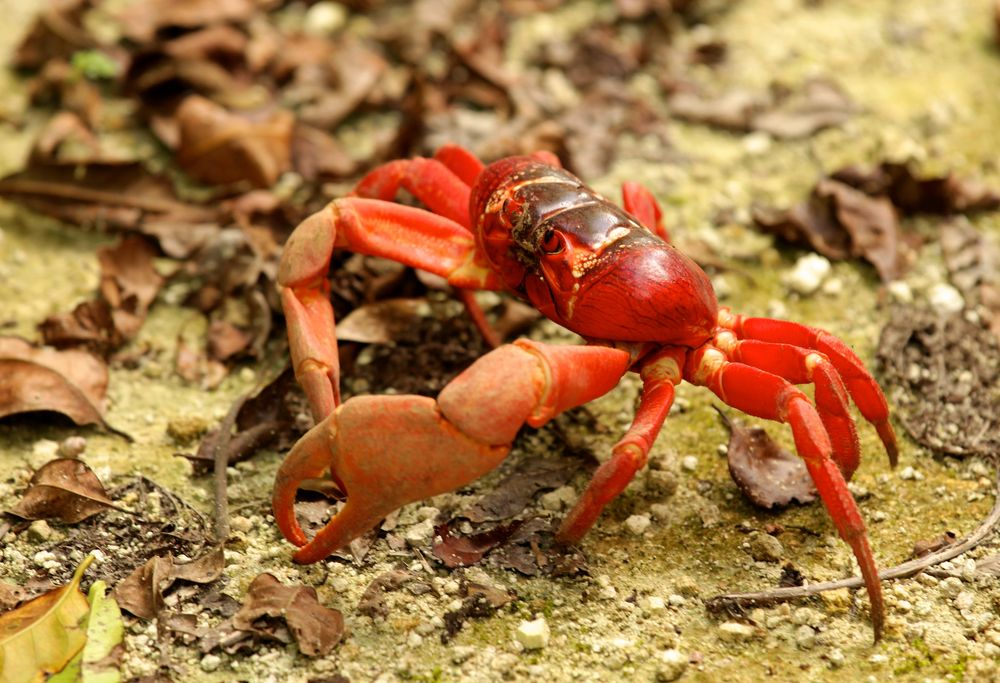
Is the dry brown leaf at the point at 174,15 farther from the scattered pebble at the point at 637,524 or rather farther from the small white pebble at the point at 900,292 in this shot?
the scattered pebble at the point at 637,524

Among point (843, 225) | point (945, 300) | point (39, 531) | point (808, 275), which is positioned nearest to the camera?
point (39, 531)

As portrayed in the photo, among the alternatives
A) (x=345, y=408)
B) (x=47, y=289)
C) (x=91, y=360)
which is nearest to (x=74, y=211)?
(x=47, y=289)


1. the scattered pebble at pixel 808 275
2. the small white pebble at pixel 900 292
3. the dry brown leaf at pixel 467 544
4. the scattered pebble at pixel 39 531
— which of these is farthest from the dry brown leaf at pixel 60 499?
the small white pebble at pixel 900 292

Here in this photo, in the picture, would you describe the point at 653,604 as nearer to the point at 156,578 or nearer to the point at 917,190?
the point at 156,578

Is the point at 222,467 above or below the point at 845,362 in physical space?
below


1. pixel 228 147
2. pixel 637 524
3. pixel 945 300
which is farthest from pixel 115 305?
pixel 945 300

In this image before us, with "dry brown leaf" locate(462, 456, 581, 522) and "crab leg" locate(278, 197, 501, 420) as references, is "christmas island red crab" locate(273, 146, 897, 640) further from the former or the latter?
"dry brown leaf" locate(462, 456, 581, 522)
